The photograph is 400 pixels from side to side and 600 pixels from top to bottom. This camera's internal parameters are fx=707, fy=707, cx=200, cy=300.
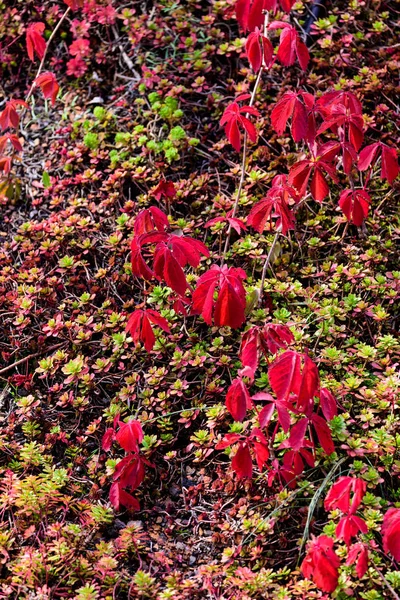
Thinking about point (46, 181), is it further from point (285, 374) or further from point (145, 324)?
point (285, 374)

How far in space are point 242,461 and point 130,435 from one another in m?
0.44

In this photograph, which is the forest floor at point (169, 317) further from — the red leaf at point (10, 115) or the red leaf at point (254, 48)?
the red leaf at point (254, 48)

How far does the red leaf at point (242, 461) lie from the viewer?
8.53ft

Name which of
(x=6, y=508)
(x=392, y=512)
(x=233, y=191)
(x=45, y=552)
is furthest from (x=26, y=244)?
(x=392, y=512)

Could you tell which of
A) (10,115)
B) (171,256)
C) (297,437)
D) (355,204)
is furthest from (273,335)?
(10,115)

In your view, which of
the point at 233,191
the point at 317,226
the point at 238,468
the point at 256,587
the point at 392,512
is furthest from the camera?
the point at 233,191

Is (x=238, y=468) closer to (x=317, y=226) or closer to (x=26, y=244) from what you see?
(x=317, y=226)

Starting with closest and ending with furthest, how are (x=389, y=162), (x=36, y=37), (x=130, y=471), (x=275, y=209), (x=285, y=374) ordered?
(x=285, y=374) → (x=130, y=471) → (x=275, y=209) → (x=389, y=162) → (x=36, y=37)

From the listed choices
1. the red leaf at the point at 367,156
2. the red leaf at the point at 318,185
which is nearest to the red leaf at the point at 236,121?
the red leaf at the point at 318,185

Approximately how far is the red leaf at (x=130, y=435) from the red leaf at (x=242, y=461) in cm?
37

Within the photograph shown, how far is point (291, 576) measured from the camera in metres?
2.55

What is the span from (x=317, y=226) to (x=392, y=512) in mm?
1672

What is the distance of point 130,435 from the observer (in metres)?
2.69

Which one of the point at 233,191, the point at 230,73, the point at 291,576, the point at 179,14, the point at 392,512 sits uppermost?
the point at 179,14
